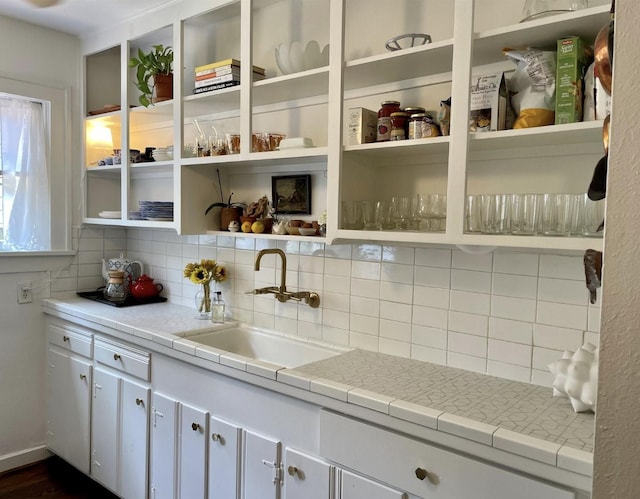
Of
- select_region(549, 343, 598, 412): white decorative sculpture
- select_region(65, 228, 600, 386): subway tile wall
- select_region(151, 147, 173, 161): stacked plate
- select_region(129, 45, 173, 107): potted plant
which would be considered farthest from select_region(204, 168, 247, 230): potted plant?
select_region(549, 343, 598, 412): white decorative sculpture

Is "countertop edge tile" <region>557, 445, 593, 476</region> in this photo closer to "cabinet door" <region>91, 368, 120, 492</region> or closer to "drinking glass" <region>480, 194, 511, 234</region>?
"drinking glass" <region>480, 194, 511, 234</region>

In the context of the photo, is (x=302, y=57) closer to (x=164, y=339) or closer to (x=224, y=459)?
(x=164, y=339)

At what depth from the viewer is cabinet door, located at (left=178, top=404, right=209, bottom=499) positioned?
1992mm

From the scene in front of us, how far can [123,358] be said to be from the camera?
94.0 inches

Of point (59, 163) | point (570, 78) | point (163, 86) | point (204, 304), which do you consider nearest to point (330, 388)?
point (570, 78)

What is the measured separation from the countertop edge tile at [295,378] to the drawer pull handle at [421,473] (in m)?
0.42

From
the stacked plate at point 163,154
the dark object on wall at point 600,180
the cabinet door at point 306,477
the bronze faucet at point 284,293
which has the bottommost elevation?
A: the cabinet door at point 306,477

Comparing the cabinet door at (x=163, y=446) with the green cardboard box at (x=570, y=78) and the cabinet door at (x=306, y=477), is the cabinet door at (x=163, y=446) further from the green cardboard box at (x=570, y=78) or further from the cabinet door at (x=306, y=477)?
the green cardboard box at (x=570, y=78)

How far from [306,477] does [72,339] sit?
5.77ft

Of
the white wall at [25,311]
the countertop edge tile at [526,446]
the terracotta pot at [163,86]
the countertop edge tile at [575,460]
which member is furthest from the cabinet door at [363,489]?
the white wall at [25,311]

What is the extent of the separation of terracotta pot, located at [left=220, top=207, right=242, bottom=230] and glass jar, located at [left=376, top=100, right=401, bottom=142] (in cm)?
93

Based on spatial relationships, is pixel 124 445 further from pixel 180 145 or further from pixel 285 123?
pixel 285 123

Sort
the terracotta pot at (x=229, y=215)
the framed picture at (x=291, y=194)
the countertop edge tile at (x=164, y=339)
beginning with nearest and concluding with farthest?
1. the countertop edge tile at (x=164, y=339)
2. the framed picture at (x=291, y=194)
3. the terracotta pot at (x=229, y=215)

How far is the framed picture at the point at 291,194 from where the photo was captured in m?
2.22
